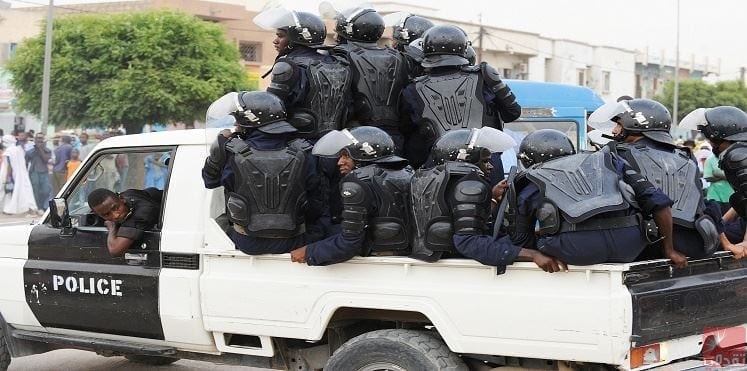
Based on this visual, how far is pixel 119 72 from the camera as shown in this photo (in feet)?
97.4

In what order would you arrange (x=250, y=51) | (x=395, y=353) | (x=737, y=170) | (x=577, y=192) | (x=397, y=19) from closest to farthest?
(x=577, y=192), (x=395, y=353), (x=737, y=170), (x=397, y=19), (x=250, y=51)

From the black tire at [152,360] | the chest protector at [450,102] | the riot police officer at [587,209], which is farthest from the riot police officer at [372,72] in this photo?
the black tire at [152,360]

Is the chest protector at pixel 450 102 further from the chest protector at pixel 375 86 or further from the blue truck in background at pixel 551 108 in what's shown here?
the blue truck in background at pixel 551 108

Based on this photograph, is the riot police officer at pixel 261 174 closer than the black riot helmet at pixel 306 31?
Yes

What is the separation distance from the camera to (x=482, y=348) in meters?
4.54

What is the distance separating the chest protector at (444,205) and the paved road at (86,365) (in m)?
3.00

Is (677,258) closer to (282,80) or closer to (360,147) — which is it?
(360,147)

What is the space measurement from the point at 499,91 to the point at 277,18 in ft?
5.12

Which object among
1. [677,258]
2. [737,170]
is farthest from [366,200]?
[737,170]

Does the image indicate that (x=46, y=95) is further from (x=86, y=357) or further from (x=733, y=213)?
(x=733, y=213)

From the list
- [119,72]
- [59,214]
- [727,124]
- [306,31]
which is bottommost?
[59,214]

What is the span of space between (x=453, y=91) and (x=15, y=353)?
334 cm

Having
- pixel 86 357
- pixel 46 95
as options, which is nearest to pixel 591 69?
pixel 46 95

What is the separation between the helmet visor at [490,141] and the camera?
486cm
